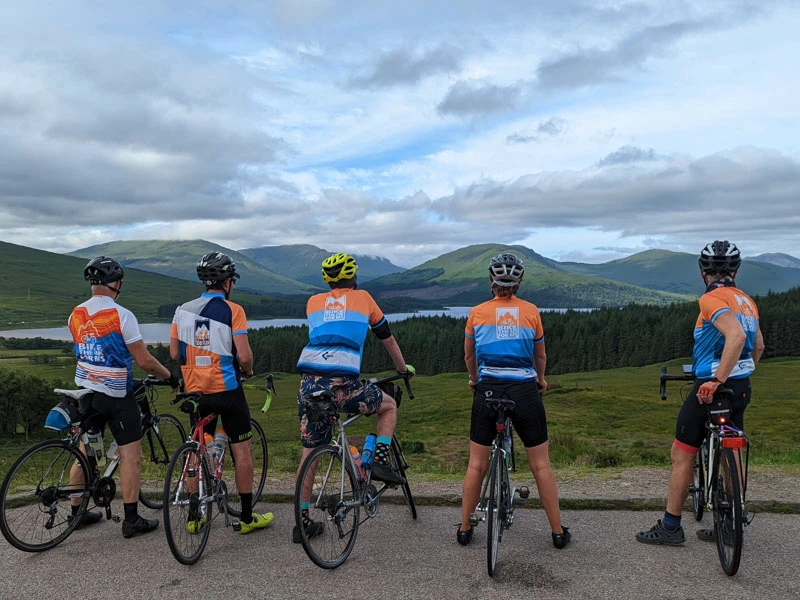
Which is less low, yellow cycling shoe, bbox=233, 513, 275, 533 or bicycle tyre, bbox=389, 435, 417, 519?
bicycle tyre, bbox=389, 435, 417, 519

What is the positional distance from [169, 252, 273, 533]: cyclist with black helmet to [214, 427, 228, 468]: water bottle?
0.08 m

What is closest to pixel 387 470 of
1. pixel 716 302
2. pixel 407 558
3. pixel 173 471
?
pixel 407 558

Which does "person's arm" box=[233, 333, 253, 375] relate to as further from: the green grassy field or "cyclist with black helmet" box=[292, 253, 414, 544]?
the green grassy field

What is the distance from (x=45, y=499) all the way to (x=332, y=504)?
334 cm

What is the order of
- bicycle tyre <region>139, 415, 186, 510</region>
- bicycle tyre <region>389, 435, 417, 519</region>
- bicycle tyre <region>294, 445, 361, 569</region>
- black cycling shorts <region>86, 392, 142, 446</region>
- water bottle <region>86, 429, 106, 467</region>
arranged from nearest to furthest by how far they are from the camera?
bicycle tyre <region>294, 445, 361, 569</region> → black cycling shorts <region>86, 392, 142, 446</region> → water bottle <region>86, 429, 106, 467</region> → bicycle tyre <region>389, 435, 417, 519</region> → bicycle tyre <region>139, 415, 186, 510</region>

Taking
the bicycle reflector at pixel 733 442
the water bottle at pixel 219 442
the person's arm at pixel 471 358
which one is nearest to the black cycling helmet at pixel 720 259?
the bicycle reflector at pixel 733 442

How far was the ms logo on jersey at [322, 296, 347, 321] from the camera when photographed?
653cm

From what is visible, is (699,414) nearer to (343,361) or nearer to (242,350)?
(343,361)

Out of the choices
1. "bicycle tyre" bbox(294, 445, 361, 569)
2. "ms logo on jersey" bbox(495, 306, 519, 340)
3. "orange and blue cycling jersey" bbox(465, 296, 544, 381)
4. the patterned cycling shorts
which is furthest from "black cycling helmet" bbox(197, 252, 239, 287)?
"ms logo on jersey" bbox(495, 306, 519, 340)

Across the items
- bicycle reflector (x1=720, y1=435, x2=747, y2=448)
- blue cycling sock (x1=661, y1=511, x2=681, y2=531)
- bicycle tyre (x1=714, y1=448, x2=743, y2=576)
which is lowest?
blue cycling sock (x1=661, y1=511, x2=681, y2=531)

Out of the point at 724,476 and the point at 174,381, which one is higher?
the point at 174,381

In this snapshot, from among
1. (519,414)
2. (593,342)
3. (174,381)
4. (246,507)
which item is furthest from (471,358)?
(593,342)

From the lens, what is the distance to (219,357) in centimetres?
663

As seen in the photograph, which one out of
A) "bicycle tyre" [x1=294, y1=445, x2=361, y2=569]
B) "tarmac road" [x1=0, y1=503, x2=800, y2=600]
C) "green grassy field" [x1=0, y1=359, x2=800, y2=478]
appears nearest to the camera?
"tarmac road" [x1=0, y1=503, x2=800, y2=600]
